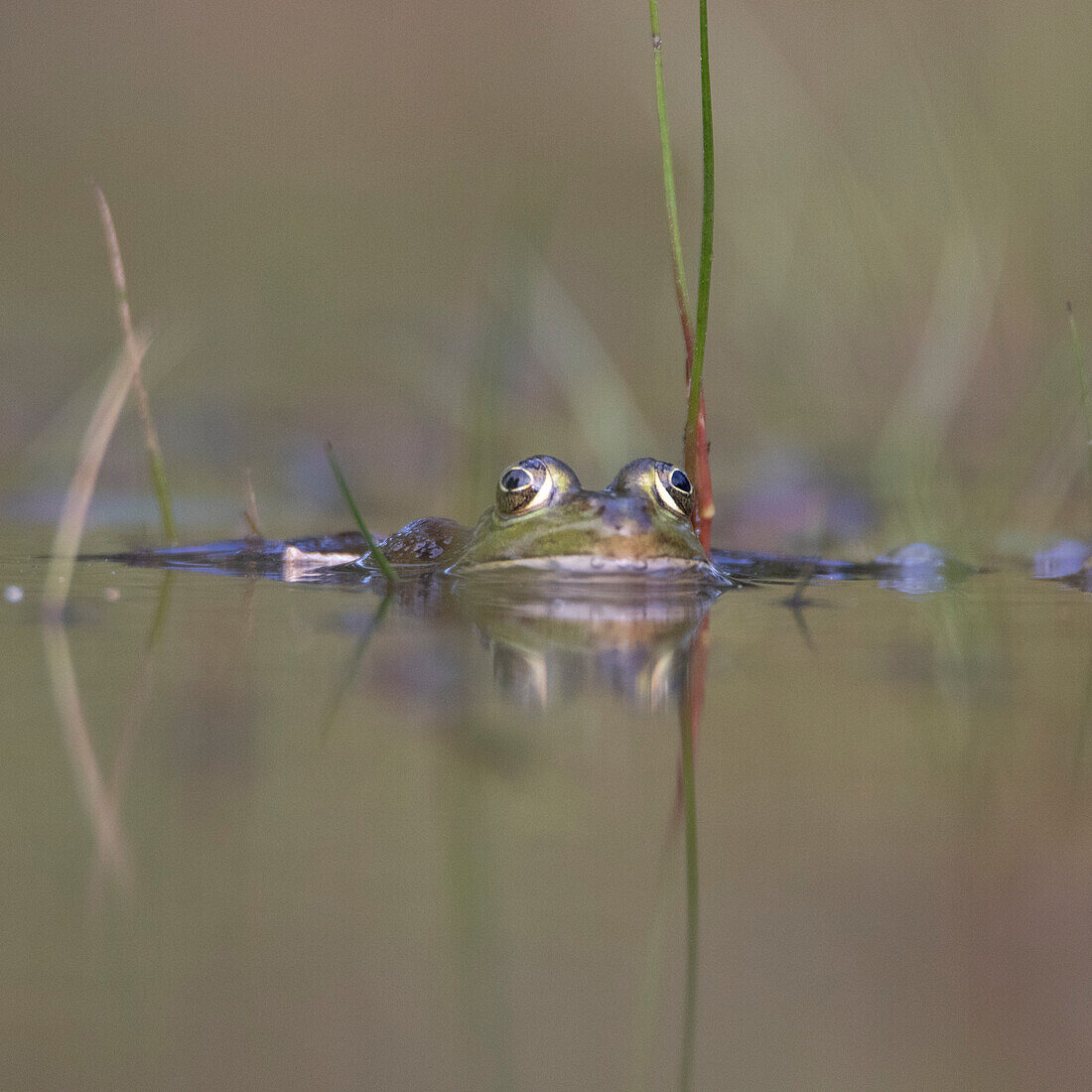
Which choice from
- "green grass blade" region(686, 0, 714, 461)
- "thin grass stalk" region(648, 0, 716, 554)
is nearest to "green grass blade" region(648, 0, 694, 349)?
"thin grass stalk" region(648, 0, 716, 554)

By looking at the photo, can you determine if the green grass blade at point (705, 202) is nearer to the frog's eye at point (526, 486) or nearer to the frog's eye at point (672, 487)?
the frog's eye at point (672, 487)

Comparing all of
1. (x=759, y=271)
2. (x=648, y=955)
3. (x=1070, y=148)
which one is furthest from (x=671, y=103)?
(x=648, y=955)

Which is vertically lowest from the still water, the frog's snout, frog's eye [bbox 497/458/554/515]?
the still water

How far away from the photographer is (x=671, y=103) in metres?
6.80

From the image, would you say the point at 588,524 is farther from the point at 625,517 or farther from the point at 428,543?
the point at 428,543

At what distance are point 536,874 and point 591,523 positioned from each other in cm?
220

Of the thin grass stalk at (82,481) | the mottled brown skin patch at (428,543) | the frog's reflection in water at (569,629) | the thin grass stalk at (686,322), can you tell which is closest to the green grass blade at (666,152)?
the thin grass stalk at (686,322)

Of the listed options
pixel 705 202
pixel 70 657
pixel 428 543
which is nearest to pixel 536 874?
pixel 70 657

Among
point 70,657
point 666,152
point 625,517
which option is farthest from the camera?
point 625,517

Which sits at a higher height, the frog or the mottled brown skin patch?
the mottled brown skin patch

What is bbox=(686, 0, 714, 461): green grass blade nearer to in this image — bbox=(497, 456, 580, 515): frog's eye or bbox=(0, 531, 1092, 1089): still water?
bbox=(497, 456, 580, 515): frog's eye

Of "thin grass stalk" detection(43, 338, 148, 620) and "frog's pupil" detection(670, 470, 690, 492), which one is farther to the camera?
"frog's pupil" detection(670, 470, 690, 492)

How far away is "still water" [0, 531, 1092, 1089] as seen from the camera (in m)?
0.87

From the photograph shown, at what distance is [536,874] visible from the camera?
1110mm
